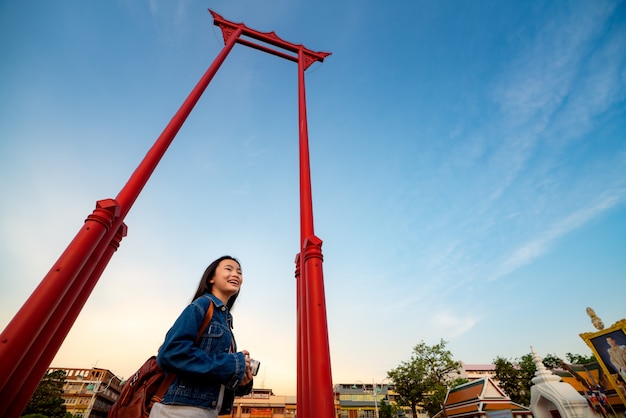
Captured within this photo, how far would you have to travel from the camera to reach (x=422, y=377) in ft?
85.4

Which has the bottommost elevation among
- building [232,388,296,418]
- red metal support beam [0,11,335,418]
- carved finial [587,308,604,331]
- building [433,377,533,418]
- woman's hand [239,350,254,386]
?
woman's hand [239,350,254,386]

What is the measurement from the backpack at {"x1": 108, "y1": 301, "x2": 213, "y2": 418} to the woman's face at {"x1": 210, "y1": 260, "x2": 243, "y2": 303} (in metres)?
0.59

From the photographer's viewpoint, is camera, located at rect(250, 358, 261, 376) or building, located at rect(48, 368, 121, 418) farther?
building, located at rect(48, 368, 121, 418)

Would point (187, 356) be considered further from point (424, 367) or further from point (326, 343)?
point (424, 367)

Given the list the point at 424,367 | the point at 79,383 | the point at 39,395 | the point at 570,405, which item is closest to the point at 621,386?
the point at 570,405

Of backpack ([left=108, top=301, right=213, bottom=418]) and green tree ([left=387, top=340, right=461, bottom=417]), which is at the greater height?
green tree ([left=387, top=340, right=461, bottom=417])

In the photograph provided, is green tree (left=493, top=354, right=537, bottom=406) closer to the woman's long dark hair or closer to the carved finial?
the carved finial

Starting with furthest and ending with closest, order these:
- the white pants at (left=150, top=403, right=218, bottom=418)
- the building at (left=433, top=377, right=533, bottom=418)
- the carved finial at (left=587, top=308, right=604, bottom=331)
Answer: the building at (left=433, top=377, right=533, bottom=418) → the carved finial at (left=587, top=308, right=604, bottom=331) → the white pants at (left=150, top=403, right=218, bottom=418)

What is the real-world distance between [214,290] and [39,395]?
41615 millimetres

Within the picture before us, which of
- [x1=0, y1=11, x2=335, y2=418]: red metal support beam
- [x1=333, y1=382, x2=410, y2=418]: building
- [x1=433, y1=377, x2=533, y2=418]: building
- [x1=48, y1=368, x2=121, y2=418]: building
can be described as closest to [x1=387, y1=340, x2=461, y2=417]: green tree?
[x1=433, y1=377, x2=533, y2=418]: building

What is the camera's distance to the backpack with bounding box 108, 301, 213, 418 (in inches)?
65.1

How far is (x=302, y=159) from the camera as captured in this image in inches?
179

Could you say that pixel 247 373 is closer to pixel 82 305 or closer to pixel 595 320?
pixel 82 305

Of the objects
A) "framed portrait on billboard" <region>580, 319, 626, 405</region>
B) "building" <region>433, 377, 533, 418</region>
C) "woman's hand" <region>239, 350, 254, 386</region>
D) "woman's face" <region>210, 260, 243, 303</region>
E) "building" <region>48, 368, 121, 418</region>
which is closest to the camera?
"woman's hand" <region>239, 350, 254, 386</region>
